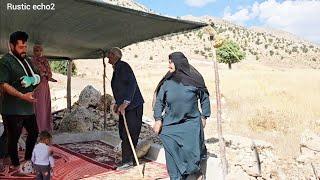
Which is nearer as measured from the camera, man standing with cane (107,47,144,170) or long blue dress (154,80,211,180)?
long blue dress (154,80,211,180)

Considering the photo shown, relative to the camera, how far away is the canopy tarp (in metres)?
4.95

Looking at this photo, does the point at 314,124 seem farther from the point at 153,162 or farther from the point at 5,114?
the point at 5,114

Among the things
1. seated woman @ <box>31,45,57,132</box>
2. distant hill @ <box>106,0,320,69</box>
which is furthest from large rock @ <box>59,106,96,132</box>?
distant hill @ <box>106,0,320,69</box>

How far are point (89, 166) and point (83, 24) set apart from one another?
72.1 inches

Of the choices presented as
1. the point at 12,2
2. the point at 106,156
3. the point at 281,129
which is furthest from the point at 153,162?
the point at 281,129

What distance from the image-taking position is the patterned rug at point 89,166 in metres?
5.50

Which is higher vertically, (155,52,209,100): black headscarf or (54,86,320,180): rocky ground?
(155,52,209,100): black headscarf

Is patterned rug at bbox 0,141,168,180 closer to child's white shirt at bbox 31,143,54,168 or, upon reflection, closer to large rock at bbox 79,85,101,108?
child's white shirt at bbox 31,143,54,168

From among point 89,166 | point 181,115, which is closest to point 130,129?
point 89,166

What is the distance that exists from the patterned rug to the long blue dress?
986 millimetres

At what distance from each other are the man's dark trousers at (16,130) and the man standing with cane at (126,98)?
3.41 feet

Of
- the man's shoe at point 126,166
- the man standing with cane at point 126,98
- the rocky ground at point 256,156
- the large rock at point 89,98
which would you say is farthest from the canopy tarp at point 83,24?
the large rock at point 89,98

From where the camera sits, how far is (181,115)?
4.47 meters

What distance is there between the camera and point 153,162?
6.30 meters
